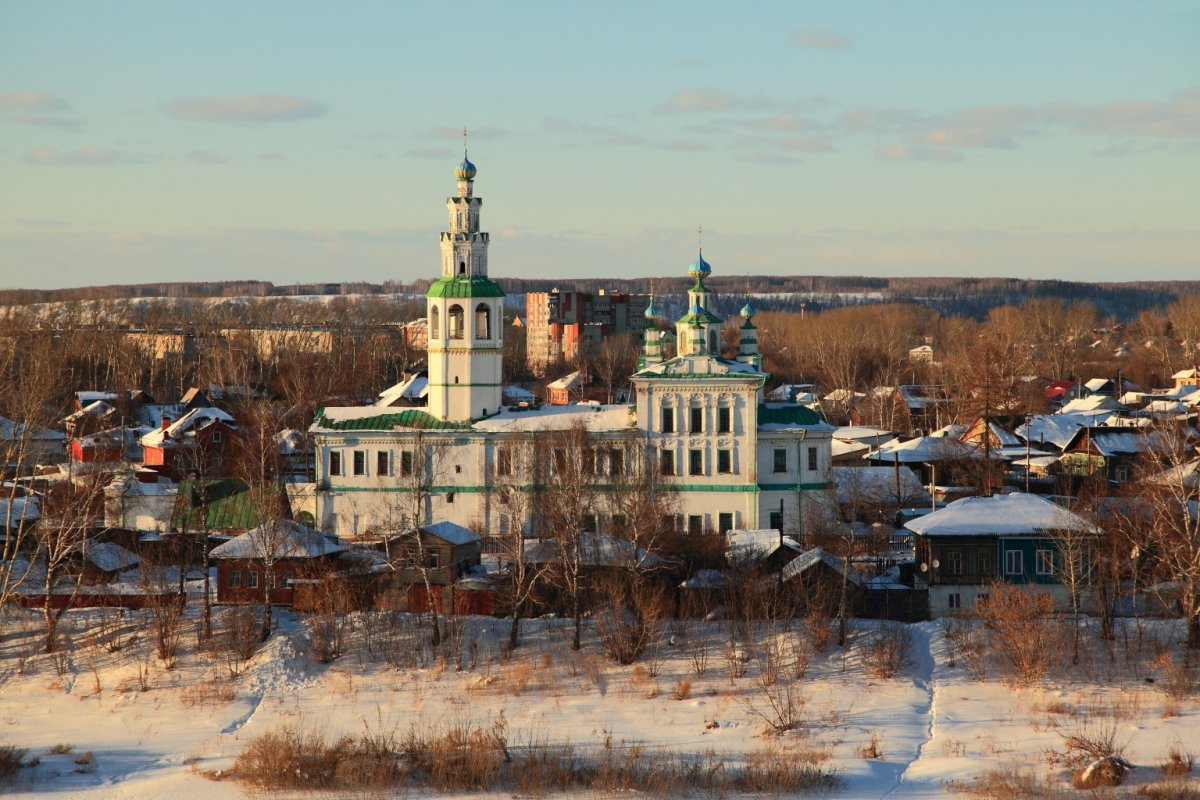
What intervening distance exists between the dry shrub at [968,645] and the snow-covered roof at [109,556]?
47.4ft

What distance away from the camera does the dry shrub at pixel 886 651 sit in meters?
25.0

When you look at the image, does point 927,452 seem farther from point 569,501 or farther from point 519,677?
point 519,677

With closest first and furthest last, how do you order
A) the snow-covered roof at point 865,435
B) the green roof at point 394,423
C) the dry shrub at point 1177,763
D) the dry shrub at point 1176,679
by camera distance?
the dry shrub at point 1177,763
the dry shrub at point 1176,679
the green roof at point 394,423
the snow-covered roof at point 865,435

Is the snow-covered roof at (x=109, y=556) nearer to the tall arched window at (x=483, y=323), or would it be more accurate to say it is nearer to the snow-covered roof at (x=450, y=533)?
the snow-covered roof at (x=450, y=533)

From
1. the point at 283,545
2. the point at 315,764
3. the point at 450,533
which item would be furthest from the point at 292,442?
the point at 315,764

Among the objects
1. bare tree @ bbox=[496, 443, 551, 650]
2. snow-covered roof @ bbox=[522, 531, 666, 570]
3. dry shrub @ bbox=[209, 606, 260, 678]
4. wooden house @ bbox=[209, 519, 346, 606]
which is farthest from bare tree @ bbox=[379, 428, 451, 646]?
dry shrub @ bbox=[209, 606, 260, 678]

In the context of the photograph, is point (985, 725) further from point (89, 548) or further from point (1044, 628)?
point (89, 548)

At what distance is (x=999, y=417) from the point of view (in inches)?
2067

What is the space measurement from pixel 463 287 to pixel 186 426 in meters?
16.9

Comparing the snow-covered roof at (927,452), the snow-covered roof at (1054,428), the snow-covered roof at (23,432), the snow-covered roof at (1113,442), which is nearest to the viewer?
the snow-covered roof at (23,432)

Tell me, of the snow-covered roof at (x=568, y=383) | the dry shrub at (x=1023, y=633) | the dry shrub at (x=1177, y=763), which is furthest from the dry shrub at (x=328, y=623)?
the snow-covered roof at (x=568, y=383)

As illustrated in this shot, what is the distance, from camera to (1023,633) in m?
24.9

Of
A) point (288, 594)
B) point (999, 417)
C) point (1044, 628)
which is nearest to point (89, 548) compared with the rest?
point (288, 594)

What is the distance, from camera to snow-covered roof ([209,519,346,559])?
27.9 m
